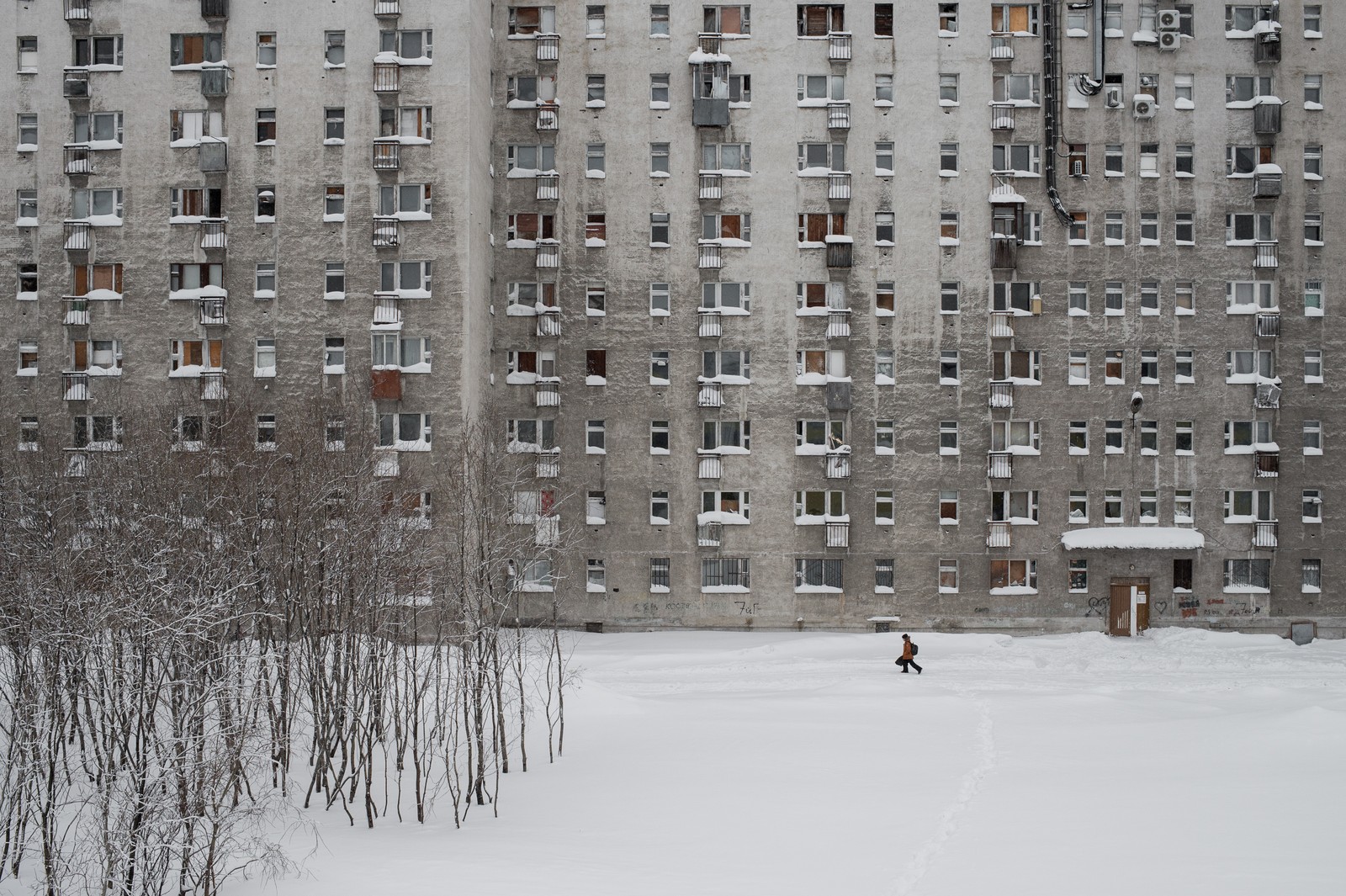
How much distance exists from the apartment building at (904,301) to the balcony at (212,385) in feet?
24.4

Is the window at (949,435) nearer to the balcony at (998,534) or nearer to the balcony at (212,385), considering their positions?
the balcony at (998,534)

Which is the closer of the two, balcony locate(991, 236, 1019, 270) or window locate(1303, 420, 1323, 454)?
balcony locate(991, 236, 1019, 270)

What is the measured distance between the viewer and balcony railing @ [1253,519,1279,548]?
53812mm

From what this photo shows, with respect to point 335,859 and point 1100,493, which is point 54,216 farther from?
point 1100,493

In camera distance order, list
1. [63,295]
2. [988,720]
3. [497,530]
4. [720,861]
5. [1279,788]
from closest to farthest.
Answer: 1. [720,861]
2. [1279,788]
3. [988,720]
4. [497,530]
5. [63,295]

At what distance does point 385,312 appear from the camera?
167 feet

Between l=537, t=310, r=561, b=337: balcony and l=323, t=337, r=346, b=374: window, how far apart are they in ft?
27.0

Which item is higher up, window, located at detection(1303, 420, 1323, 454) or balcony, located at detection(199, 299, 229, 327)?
balcony, located at detection(199, 299, 229, 327)

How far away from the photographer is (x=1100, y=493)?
178ft

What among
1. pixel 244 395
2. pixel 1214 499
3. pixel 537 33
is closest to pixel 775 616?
pixel 1214 499

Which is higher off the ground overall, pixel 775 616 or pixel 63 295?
pixel 63 295

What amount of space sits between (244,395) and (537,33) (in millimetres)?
20191

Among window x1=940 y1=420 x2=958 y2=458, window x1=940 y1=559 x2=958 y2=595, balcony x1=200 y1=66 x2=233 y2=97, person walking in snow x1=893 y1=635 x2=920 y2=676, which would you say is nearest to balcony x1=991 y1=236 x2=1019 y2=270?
window x1=940 y1=420 x2=958 y2=458

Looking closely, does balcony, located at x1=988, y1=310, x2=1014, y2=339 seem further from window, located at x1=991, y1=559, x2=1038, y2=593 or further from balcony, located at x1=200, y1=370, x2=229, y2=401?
balcony, located at x1=200, y1=370, x2=229, y2=401
